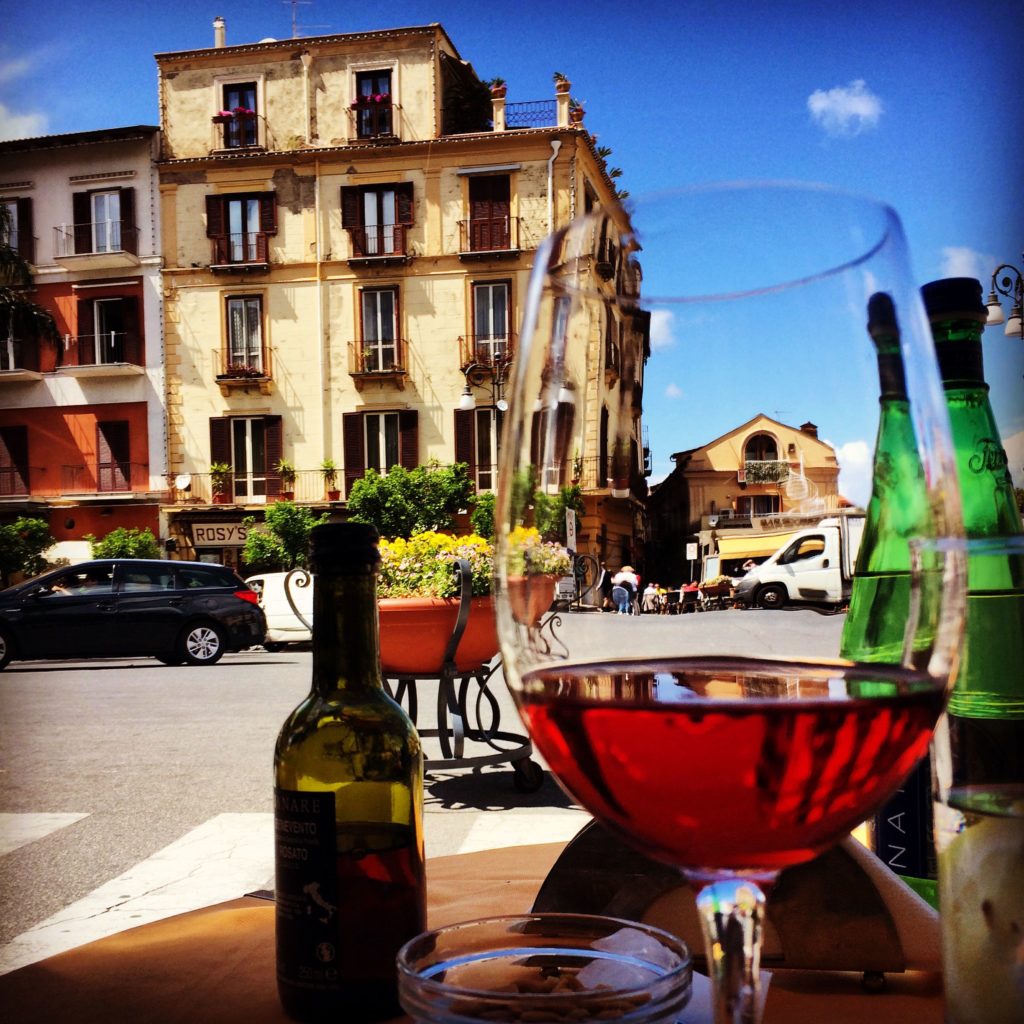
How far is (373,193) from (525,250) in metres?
2.90

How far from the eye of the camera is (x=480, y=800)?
3041 mm

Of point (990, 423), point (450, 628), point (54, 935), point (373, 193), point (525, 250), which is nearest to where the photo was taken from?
point (990, 423)

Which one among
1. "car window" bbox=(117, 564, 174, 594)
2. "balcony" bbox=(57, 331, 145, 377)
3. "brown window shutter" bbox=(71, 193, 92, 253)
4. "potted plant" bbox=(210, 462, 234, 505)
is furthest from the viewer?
"potted plant" bbox=(210, 462, 234, 505)

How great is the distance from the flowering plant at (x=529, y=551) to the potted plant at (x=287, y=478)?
16631 millimetres

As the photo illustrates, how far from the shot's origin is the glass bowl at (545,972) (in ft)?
1.06

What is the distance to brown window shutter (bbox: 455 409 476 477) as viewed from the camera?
1675 cm

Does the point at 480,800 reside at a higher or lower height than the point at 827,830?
lower

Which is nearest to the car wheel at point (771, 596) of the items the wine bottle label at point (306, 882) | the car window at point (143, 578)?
the wine bottle label at point (306, 882)

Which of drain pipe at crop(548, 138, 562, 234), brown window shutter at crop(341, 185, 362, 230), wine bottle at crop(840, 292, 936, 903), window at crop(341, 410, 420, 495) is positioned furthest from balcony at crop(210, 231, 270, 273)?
wine bottle at crop(840, 292, 936, 903)

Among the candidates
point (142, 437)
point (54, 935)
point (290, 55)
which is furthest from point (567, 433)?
point (290, 55)

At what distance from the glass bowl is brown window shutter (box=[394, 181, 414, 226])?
56.4ft

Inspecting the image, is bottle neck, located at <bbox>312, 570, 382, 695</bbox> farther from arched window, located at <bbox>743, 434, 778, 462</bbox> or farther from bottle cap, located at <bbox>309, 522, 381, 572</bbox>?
arched window, located at <bbox>743, 434, 778, 462</bbox>

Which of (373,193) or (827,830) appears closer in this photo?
(827,830)

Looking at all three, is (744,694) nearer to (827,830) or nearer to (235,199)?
(827,830)
